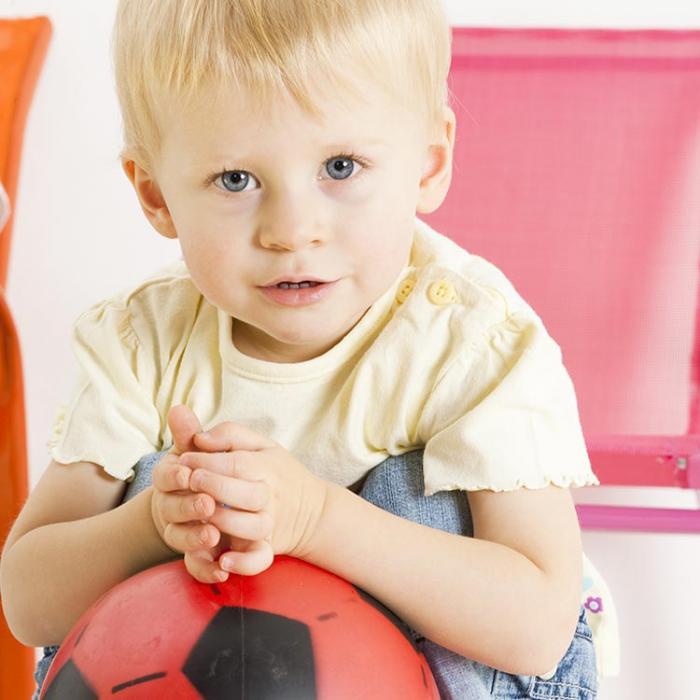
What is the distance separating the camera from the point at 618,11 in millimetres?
2354

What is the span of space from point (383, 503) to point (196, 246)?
0.95 ft

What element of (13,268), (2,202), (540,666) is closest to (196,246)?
(540,666)

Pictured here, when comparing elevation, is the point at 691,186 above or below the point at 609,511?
above

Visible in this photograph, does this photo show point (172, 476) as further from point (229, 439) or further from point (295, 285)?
point (295, 285)

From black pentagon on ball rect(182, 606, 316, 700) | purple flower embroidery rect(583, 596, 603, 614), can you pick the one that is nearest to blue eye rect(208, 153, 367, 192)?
black pentagon on ball rect(182, 606, 316, 700)

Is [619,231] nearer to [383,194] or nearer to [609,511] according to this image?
[609,511]

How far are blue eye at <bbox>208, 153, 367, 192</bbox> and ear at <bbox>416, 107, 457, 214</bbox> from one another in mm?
147

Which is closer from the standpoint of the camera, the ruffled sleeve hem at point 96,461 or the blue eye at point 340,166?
the blue eye at point 340,166

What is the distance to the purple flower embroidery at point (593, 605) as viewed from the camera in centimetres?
152

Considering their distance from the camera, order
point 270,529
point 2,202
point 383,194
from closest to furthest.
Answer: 1. point 270,529
2. point 383,194
3. point 2,202

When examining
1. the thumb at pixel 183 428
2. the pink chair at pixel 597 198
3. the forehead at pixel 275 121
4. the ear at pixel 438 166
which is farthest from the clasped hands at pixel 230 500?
the pink chair at pixel 597 198

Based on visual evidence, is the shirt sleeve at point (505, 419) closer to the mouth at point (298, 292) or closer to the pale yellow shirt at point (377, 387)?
the pale yellow shirt at point (377, 387)

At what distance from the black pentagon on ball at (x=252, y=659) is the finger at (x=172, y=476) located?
102 mm

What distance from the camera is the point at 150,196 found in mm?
1315
